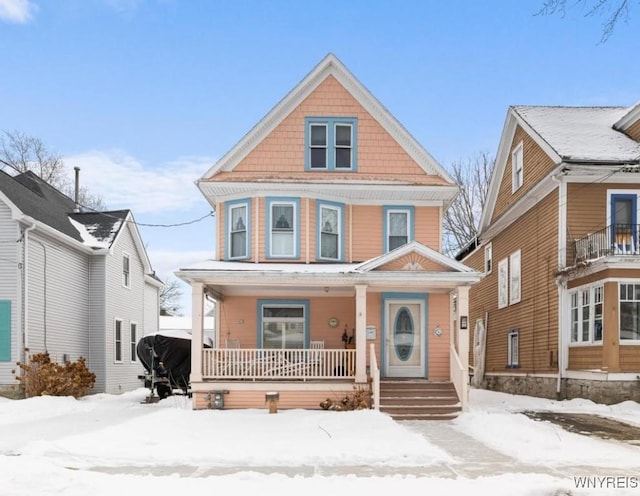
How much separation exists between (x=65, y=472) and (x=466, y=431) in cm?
692

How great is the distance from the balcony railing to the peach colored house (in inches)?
142

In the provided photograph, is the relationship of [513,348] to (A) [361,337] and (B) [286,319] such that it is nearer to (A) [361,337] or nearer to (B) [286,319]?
(B) [286,319]

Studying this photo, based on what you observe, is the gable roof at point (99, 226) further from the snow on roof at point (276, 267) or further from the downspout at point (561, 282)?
the downspout at point (561, 282)

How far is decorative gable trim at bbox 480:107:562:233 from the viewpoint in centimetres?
1864

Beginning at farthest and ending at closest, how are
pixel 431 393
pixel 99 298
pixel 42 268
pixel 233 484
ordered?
pixel 99 298 < pixel 42 268 < pixel 431 393 < pixel 233 484

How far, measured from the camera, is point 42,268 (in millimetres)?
17562

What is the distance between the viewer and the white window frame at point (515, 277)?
20375 millimetres

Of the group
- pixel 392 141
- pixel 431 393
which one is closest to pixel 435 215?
pixel 392 141

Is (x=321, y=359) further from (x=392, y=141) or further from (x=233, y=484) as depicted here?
(x=233, y=484)

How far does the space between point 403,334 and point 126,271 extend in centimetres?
1218

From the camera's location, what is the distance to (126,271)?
76.9 ft

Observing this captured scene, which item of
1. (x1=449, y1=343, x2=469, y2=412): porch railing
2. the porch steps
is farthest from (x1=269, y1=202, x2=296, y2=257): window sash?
(x1=449, y1=343, x2=469, y2=412): porch railing

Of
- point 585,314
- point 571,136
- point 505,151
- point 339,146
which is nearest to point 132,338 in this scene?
point 339,146

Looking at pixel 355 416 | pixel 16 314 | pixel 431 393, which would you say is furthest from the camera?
pixel 16 314
